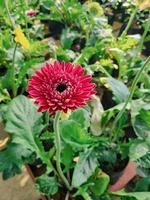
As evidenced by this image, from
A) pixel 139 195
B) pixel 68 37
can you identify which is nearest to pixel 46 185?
pixel 139 195

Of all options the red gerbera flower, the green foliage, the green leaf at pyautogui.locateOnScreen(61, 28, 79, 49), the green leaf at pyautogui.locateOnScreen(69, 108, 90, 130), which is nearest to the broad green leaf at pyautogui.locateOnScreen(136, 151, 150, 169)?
the green foliage

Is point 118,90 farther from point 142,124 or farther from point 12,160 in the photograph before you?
point 12,160

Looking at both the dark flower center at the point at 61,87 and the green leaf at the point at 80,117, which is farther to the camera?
the green leaf at the point at 80,117

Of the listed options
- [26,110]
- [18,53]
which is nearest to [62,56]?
[18,53]

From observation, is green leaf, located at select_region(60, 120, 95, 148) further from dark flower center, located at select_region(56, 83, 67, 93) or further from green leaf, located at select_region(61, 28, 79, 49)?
green leaf, located at select_region(61, 28, 79, 49)

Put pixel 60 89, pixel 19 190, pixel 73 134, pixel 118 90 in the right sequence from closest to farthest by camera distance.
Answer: pixel 60 89 < pixel 73 134 < pixel 118 90 < pixel 19 190

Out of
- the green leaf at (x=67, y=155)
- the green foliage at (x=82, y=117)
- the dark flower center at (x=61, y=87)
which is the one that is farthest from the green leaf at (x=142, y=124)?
the dark flower center at (x=61, y=87)

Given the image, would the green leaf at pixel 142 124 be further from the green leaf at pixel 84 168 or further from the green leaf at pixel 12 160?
the green leaf at pixel 12 160
